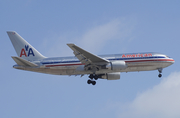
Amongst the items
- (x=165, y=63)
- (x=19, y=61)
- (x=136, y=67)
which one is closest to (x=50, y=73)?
(x=19, y=61)

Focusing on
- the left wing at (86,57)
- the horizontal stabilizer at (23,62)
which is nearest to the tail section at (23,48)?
the horizontal stabilizer at (23,62)

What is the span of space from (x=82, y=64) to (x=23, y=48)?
1029 centimetres

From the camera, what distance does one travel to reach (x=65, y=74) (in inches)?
1844

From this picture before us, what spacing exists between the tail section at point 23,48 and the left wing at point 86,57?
722 centimetres

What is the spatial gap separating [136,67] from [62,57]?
11546mm

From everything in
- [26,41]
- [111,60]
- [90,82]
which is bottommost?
[90,82]

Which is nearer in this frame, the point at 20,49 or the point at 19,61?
the point at 19,61

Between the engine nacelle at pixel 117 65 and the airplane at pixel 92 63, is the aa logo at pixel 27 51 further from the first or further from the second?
the engine nacelle at pixel 117 65

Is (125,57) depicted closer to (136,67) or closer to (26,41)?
(136,67)

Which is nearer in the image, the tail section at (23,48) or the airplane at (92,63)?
the airplane at (92,63)

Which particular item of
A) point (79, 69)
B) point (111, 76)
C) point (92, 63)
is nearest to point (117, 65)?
point (92, 63)

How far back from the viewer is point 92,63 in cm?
4528

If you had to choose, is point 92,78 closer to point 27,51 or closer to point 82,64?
point 82,64

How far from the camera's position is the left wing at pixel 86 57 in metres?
42.2
